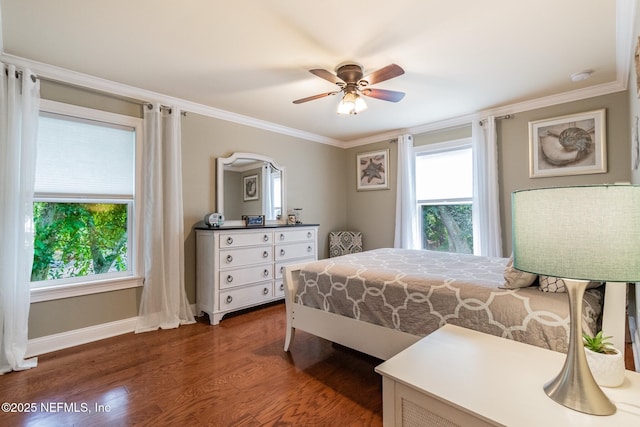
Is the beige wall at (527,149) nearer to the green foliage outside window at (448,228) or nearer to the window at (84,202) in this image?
the green foliage outside window at (448,228)

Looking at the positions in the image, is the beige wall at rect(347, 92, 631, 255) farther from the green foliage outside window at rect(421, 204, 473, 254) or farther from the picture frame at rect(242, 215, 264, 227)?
the picture frame at rect(242, 215, 264, 227)

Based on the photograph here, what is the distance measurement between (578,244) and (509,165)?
11.2 feet

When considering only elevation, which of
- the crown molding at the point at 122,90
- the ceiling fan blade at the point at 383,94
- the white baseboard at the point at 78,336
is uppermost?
the crown molding at the point at 122,90

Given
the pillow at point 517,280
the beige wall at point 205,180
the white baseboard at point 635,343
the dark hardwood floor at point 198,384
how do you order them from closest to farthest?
the pillow at point 517,280, the dark hardwood floor at point 198,384, the white baseboard at point 635,343, the beige wall at point 205,180

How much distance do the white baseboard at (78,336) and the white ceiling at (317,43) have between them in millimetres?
2379

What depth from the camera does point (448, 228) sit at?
4277 millimetres

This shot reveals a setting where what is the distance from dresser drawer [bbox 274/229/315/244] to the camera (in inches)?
150

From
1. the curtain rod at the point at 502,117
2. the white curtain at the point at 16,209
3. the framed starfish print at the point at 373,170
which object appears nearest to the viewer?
the white curtain at the point at 16,209

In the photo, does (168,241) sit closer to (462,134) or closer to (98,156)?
(98,156)

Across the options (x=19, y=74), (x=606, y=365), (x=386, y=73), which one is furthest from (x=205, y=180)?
(x=606, y=365)

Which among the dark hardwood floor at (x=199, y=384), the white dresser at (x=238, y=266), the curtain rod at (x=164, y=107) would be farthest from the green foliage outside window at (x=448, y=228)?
the curtain rod at (x=164, y=107)

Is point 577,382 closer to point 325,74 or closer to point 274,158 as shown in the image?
point 325,74

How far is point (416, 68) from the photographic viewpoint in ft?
8.61

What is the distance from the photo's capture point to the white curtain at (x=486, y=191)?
363 centimetres
